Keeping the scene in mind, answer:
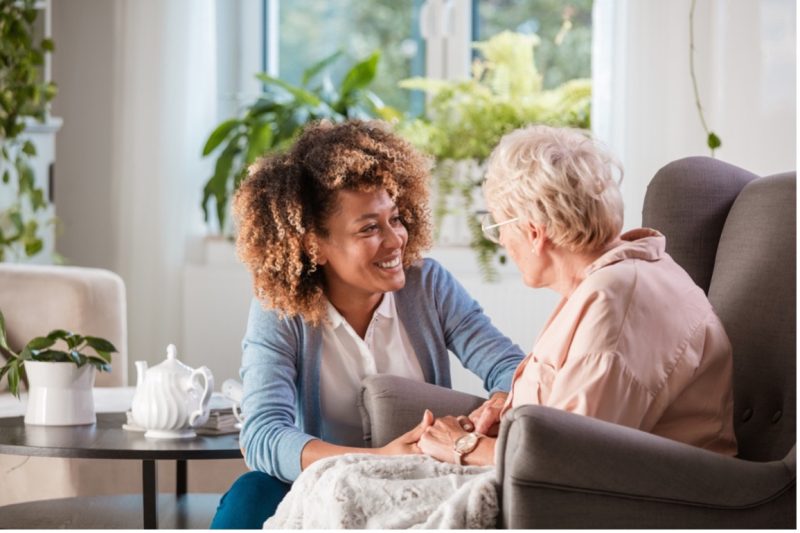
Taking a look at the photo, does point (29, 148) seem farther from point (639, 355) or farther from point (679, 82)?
point (639, 355)

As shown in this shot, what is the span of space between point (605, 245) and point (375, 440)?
0.55m

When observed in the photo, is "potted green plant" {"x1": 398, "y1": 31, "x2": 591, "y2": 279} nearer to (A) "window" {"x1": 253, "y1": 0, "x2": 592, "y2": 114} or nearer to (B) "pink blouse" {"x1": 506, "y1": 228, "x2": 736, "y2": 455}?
(A) "window" {"x1": 253, "y1": 0, "x2": 592, "y2": 114}

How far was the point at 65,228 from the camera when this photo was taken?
4660 mm

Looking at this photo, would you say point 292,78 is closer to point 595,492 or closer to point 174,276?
point 174,276

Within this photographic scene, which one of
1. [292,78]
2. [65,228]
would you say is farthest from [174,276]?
[292,78]

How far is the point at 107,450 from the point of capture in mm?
2154

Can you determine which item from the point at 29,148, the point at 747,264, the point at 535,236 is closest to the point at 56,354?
the point at 535,236

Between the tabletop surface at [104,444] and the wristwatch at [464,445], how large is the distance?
0.51 meters

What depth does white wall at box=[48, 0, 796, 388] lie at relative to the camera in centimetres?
367

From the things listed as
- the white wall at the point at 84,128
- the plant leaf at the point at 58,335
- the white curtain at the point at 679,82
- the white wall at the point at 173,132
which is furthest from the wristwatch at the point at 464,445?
the white wall at the point at 84,128

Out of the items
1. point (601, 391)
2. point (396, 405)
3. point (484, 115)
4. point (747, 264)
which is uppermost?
point (484, 115)

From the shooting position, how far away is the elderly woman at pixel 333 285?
2.11m

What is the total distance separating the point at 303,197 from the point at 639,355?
75 centimetres

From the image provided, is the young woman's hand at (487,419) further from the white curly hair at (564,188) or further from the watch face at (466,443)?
the white curly hair at (564,188)
